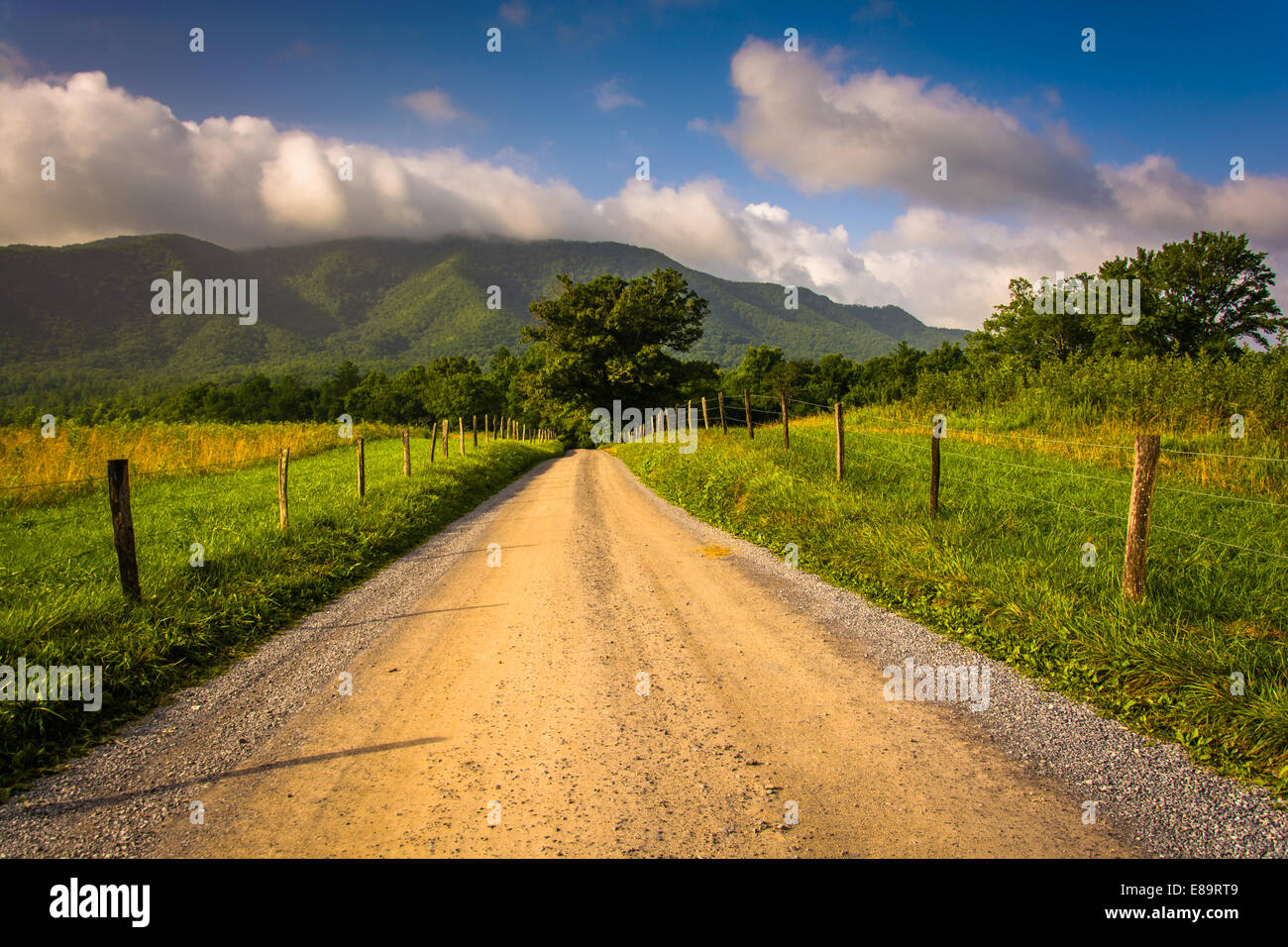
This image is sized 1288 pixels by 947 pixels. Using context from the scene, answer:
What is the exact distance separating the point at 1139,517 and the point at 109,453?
73.8 feet

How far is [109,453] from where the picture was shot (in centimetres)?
1711

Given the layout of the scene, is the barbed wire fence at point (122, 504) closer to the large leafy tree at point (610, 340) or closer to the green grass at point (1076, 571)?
the green grass at point (1076, 571)

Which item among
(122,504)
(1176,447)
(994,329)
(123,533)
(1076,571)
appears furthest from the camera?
(994,329)

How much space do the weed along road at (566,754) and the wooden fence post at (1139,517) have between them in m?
2.19

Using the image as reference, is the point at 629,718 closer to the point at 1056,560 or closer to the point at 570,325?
the point at 1056,560

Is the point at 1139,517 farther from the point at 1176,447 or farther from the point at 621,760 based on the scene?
the point at 1176,447

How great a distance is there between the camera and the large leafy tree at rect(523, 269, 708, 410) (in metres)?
46.4

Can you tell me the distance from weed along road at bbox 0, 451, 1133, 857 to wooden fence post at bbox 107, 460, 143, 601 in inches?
64.0

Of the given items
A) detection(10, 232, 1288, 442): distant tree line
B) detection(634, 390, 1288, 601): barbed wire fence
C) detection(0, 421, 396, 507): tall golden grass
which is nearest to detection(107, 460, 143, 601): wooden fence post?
detection(0, 421, 396, 507): tall golden grass

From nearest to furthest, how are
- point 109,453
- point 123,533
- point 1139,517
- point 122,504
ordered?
point 1139,517
point 123,533
point 122,504
point 109,453

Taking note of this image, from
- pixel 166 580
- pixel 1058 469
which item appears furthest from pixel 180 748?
pixel 1058 469

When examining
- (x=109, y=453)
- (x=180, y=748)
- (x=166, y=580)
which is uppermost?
(x=109, y=453)

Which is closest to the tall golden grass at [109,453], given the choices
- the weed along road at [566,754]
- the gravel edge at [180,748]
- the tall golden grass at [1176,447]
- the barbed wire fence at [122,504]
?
the barbed wire fence at [122,504]

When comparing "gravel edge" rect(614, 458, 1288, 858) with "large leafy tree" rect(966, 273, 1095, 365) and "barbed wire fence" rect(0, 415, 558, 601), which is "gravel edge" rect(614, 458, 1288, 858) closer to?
"barbed wire fence" rect(0, 415, 558, 601)
